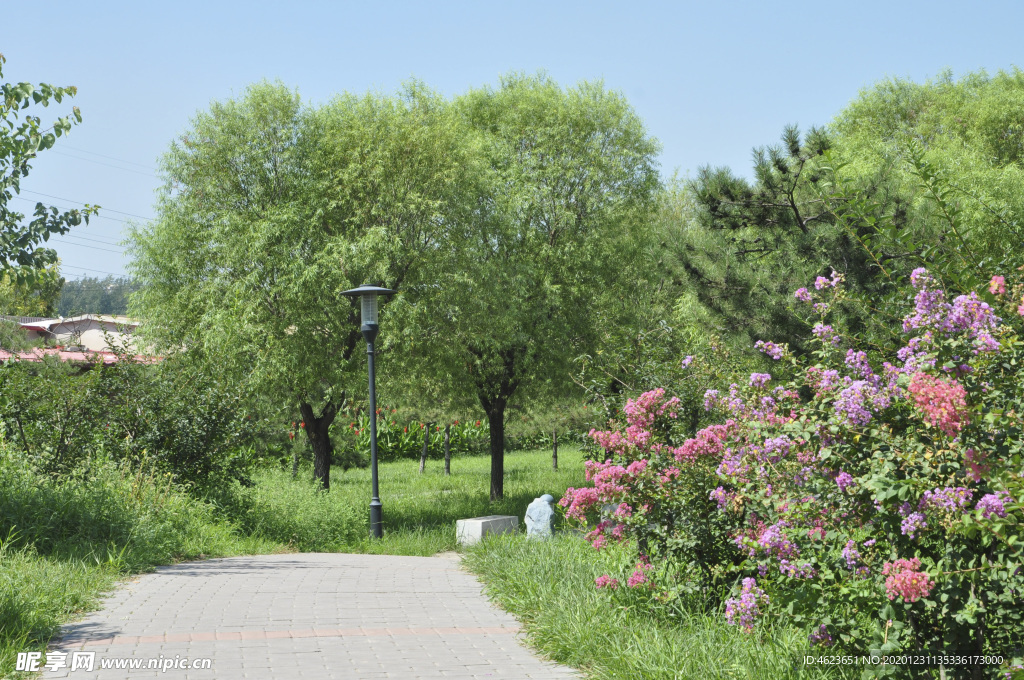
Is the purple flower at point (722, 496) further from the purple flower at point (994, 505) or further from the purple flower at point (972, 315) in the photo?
the purple flower at point (994, 505)

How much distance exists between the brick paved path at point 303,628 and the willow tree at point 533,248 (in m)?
7.85

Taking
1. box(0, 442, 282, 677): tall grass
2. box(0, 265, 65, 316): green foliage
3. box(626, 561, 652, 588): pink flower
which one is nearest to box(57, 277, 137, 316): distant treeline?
box(0, 265, 65, 316): green foliage

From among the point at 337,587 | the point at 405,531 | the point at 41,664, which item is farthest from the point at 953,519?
the point at 405,531

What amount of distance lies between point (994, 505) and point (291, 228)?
44.4ft

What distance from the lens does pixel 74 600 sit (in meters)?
6.62

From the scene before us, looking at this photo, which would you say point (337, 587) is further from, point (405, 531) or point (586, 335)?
point (586, 335)

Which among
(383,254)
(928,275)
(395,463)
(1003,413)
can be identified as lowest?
(395,463)

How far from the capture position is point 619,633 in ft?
18.6

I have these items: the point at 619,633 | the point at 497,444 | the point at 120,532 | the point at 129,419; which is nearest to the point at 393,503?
the point at 497,444

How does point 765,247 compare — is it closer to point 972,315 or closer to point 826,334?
point 826,334

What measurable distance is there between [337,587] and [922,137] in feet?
77.6

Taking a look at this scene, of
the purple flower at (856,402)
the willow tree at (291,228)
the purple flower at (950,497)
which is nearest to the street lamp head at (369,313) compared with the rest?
the willow tree at (291,228)

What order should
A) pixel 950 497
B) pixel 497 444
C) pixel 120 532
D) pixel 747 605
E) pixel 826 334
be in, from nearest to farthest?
pixel 950 497 < pixel 747 605 < pixel 826 334 < pixel 120 532 < pixel 497 444

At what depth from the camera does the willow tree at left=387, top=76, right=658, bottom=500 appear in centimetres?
1702
